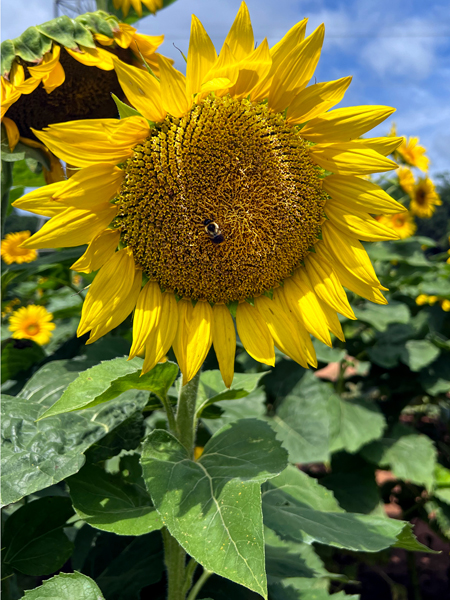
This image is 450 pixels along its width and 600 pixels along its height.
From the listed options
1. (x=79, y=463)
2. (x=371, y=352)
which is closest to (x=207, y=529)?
(x=79, y=463)

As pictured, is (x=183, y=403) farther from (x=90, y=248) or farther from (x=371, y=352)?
(x=371, y=352)

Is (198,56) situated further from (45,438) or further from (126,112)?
(45,438)

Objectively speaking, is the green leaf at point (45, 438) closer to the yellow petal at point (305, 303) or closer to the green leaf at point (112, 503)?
the green leaf at point (112, 503)

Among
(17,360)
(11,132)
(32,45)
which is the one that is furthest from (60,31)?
(17,360)

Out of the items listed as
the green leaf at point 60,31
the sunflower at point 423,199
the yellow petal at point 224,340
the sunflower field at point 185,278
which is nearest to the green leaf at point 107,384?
the sunflower field at point 185,278

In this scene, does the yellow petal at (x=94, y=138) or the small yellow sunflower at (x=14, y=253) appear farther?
the small yellow sunflower at (x=14, y=253)

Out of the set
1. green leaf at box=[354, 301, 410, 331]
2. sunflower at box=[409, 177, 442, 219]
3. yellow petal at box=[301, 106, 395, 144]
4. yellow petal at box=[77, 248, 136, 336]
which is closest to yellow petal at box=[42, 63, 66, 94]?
yellow petal at box=[77, 248, 136, 336]

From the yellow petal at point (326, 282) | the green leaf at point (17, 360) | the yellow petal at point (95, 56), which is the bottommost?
the green leaf at point (17, 360)
